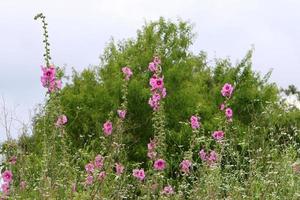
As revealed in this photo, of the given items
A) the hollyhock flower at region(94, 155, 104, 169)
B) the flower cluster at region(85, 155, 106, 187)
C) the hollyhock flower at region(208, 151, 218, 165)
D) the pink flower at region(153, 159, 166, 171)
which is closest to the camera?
the flower cluster at region(85, 155, 106, 187)

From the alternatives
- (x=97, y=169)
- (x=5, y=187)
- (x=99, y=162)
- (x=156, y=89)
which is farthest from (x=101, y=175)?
(x=156, y=89)

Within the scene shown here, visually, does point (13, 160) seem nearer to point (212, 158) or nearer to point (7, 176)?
point (7, 176)

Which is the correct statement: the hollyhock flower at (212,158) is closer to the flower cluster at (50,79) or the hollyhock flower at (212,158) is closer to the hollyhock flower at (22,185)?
the hollyhock flower at (22,185)

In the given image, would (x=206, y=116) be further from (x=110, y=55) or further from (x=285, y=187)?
(x=285, y=187)

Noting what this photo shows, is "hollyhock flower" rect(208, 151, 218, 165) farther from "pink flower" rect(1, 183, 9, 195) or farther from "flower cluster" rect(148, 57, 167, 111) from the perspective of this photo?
"pink flower" rect(1, 183, 9, 195)

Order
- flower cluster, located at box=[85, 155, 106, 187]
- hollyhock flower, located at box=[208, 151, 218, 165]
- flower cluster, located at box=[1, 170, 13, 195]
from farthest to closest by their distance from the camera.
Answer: hollyhock flower, located at box=[208, 151, 218, 165] → flower cluster, located at box=[1, 170, 13, 195] → flower cluster, located at box=[85, 155, 106, 187]

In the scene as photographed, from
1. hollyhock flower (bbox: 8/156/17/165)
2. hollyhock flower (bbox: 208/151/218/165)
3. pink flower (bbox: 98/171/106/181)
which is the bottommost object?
pink flower (bbox: 98/171/106/181)

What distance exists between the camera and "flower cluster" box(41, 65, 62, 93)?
6.82 m

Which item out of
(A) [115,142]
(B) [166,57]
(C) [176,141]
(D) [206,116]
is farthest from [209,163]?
(B) [166,57]

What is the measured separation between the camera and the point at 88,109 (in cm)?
2325

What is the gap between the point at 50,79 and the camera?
269 inches

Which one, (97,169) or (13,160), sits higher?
(13,160)

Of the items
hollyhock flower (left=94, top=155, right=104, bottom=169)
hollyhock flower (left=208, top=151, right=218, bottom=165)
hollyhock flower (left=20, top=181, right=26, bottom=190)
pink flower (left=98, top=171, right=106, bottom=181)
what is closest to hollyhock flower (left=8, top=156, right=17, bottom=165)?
hollyhock flower (left=20, top=181, right=26, bottom=190)

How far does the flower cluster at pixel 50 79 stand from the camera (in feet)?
22.4
